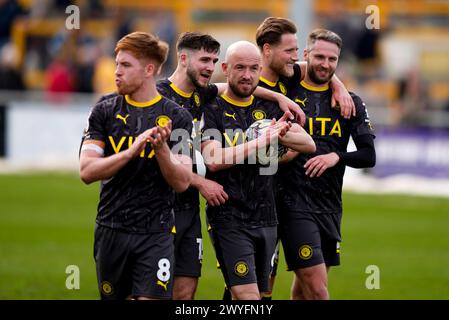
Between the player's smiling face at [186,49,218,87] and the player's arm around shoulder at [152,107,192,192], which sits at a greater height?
the player's smiling face at [186,49,218,87]

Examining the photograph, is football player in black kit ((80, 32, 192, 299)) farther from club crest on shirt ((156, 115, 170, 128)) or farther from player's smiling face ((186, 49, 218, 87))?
player's smiling face ((186, 49, 218, 87))

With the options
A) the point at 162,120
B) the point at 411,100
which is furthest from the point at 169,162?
the point at 411,100

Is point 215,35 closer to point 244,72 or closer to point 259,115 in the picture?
point 259,115

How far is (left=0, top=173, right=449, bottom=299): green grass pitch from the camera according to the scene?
13.0 m

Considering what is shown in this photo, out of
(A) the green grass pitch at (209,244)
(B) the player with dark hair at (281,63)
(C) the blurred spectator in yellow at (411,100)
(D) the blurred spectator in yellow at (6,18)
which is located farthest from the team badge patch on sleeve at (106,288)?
(D) the blurred spectator in yellow at (6,18)

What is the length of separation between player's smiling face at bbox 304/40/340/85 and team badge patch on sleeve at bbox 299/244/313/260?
1.60 meters

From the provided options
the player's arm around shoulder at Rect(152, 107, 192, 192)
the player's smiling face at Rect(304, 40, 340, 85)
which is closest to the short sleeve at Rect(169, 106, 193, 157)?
the player's arm around shoulder at Rect(152, 107, 192, 192)

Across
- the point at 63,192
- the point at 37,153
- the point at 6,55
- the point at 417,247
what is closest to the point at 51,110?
the point at 37,153

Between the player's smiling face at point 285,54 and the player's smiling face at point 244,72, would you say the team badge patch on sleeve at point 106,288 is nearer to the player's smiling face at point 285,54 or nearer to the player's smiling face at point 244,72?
the player's smiling face at point 244,72

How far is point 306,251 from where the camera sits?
9766 mm

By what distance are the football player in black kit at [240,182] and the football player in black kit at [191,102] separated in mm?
136

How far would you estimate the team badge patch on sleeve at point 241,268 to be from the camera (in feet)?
29.3
